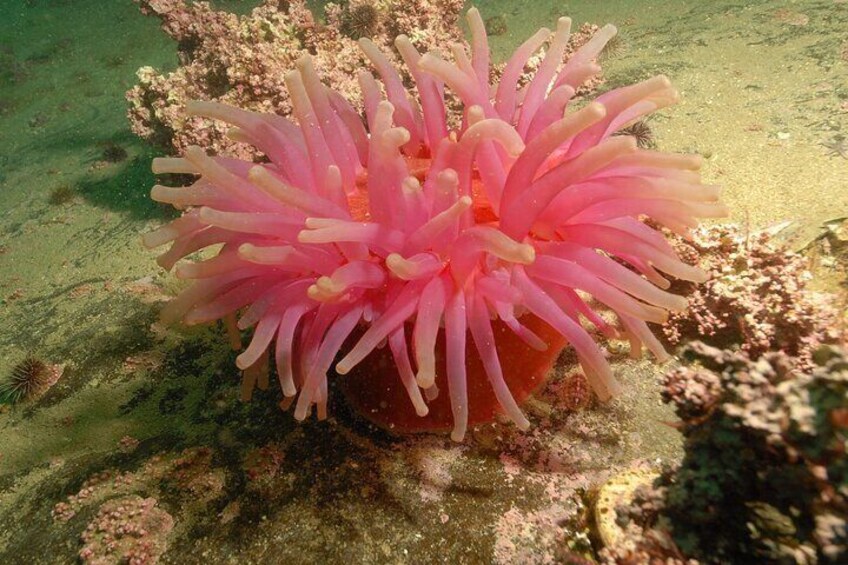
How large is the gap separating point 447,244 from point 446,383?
2.43ft

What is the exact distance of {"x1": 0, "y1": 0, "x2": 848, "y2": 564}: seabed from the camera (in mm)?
2479

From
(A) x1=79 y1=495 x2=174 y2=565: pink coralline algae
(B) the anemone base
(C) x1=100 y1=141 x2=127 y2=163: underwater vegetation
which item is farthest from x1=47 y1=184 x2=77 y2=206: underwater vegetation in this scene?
(B) the anemone base

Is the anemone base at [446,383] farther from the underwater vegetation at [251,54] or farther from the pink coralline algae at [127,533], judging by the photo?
the underwater vegetation at [251,54]

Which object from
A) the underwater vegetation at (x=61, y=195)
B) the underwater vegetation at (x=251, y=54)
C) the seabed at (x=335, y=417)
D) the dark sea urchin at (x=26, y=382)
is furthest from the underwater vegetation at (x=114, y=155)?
the dark sea urchin at (x=26, y=382)

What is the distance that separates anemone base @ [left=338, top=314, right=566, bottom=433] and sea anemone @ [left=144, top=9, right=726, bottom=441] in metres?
0.01

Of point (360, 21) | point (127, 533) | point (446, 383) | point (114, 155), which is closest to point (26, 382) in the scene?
point (127, 533)

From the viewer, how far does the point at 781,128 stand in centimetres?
454

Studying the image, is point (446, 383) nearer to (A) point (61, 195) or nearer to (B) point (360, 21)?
(B) point (360, 21)

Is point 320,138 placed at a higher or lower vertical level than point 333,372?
higher

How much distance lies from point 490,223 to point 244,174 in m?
1.37

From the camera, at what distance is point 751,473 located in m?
1.65

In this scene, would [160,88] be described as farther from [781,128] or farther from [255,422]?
[781,128]

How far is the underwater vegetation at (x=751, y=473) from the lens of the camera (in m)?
Result: 1.45

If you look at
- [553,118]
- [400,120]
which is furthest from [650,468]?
[400,120]
